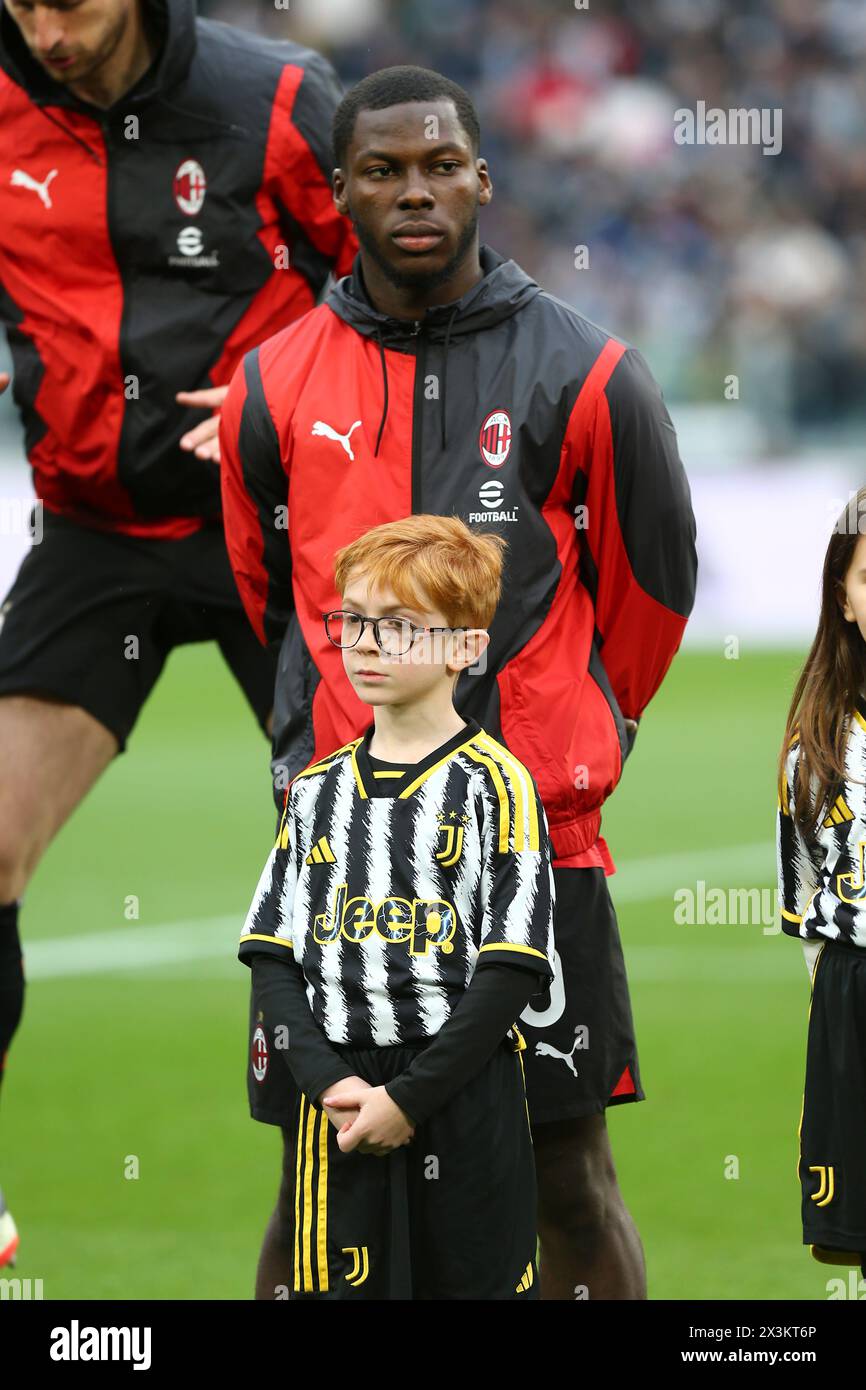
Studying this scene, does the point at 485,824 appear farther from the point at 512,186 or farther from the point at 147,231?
the point at 512,186

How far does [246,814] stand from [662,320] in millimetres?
8648

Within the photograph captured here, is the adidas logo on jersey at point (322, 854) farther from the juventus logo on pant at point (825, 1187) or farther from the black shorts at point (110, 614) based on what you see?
the black shorts at point (110, 614)

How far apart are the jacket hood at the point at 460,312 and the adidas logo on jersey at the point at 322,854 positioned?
900 mm

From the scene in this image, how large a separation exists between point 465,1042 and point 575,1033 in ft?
1.74

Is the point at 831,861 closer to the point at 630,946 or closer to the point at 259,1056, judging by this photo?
the point at 259,1056

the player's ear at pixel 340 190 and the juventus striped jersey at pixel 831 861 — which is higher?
the player's ear at pixel 340 190

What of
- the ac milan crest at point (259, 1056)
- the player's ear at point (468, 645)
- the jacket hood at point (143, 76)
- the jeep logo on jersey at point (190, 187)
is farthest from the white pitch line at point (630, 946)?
the player's ear at point (468, 645)

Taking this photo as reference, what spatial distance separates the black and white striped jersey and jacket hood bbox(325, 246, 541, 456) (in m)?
0.64

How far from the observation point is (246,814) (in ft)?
34.3

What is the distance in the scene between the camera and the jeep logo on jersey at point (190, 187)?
4609 millimetres

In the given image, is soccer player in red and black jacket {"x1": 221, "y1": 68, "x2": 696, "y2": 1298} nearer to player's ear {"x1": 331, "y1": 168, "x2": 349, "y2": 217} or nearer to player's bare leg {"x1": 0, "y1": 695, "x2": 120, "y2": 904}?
player's ear {"x1": 331, "y1": 168, "x2": 349, "y2": 217}

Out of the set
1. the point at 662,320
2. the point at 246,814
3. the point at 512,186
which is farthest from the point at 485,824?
the point at 512,186

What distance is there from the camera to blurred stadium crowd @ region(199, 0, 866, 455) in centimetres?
1819

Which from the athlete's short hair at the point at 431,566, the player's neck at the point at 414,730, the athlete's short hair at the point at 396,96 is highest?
the athlete's short hair at the point at 396,96
